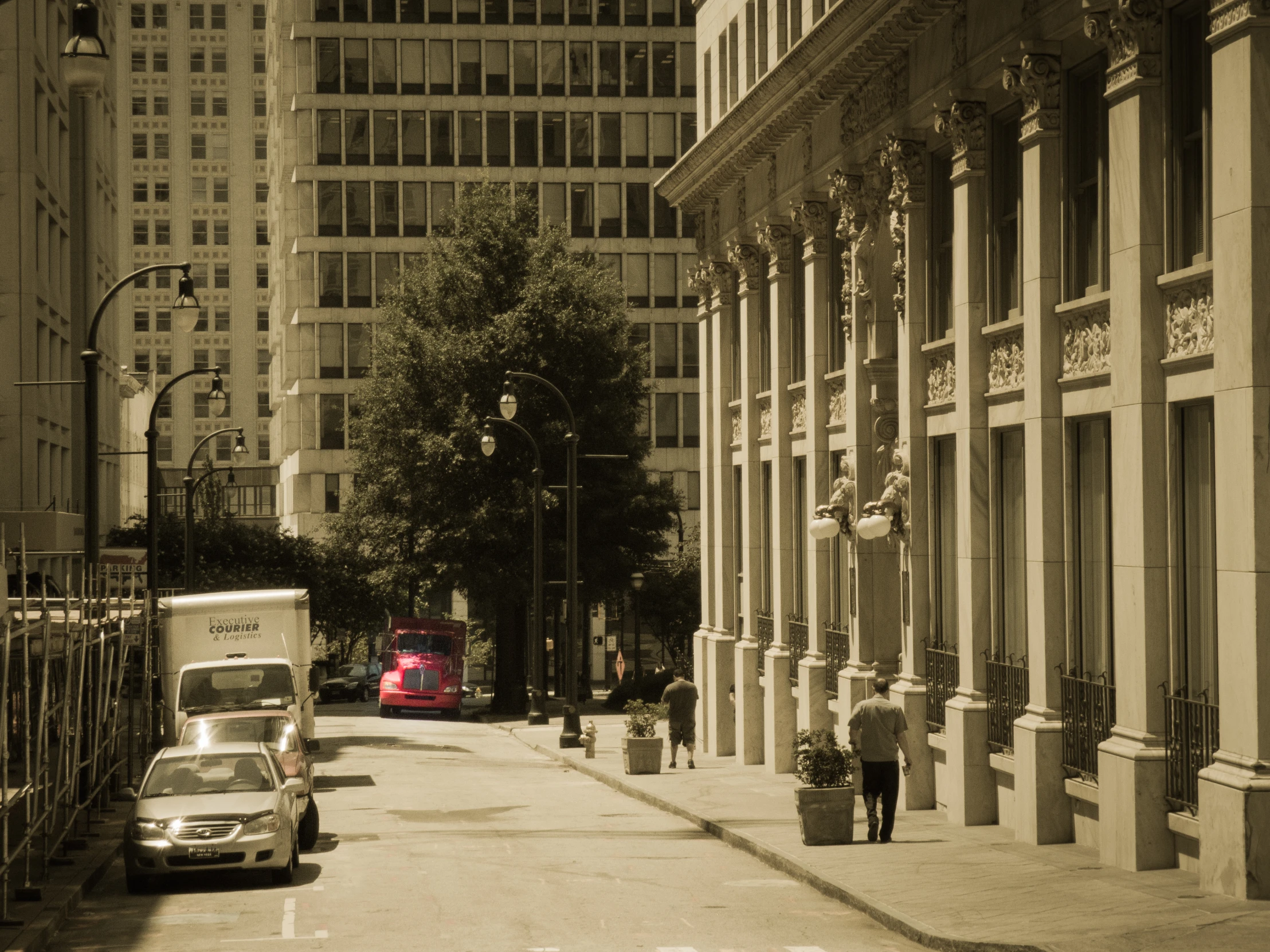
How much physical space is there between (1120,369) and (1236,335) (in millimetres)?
2255

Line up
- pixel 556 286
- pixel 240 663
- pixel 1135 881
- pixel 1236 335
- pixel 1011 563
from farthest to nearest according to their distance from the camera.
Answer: pixel 556 286 → pixel 240 663 → pixel 1011 563 → pixel 1135 881 → pixel 1236 335

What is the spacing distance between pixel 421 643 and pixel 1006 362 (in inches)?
1634

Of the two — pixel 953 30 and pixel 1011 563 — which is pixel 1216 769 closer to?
pixel 1011 563

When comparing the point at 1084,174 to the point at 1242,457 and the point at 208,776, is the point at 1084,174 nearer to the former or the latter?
the point at 1242,457

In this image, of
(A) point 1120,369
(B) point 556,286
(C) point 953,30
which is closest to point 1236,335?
(A) point 1120,369

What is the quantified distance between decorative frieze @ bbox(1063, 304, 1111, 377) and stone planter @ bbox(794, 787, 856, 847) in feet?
17.5

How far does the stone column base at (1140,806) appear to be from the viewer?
16.5m

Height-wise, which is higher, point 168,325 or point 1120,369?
point 168,325

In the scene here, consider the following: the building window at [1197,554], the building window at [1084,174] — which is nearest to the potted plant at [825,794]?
the building window at [1197,554]

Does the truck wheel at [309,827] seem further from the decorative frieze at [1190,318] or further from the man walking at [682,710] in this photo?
the man walking at [682,710]

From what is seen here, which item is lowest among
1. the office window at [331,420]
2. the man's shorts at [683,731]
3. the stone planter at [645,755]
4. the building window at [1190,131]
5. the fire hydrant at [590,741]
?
the fire hydrant at [590,741]

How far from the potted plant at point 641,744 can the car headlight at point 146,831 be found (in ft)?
47.9

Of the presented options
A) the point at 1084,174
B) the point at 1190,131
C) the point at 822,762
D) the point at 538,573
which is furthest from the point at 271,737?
the point at 538,573

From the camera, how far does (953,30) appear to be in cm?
2181
